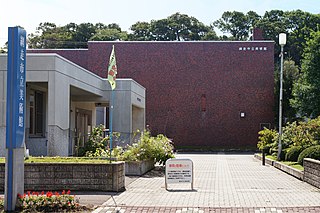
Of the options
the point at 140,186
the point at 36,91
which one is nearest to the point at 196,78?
Answer: the point at 36,91

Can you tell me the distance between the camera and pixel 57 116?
2230 cm

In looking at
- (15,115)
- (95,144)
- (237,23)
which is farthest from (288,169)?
(237,23)

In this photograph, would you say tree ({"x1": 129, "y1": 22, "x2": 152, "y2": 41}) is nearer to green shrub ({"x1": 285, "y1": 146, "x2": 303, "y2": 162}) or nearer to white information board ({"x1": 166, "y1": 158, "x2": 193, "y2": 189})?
green shrub ({"x1": 285, "y1": 146, "x2": 303, "y2": 162})

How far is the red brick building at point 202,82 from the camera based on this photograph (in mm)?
54656

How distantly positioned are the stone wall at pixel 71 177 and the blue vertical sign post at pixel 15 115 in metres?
3.39

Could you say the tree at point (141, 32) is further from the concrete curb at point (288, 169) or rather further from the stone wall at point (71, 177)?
the stone wall at point (71, 177)

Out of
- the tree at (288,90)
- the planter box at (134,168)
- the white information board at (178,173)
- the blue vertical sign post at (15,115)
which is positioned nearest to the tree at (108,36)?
the tree at (288,90)

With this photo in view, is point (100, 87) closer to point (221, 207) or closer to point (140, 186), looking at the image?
point (140, 186)

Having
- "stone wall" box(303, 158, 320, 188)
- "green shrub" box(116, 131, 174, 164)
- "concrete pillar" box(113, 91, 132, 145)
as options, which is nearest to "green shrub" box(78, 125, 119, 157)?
"concrete pillar" box(113, 91, 132, 145)

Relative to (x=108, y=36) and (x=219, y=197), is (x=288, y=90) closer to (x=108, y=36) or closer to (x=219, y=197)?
(x=108, y=36)

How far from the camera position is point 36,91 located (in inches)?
1071

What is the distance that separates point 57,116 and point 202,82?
34.0 m

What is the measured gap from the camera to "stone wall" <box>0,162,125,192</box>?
1467 centimetres

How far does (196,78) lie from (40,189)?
135 feet
